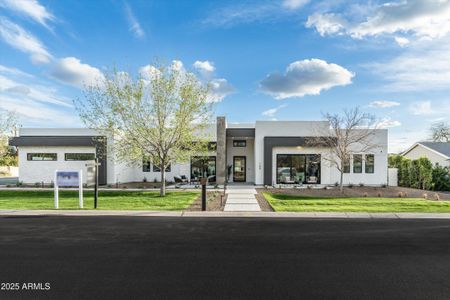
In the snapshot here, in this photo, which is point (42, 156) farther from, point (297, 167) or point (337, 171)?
point (337, 171)

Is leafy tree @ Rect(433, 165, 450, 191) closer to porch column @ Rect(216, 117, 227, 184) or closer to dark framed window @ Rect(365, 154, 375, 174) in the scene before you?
dark framed window @ Rect(365, 154, 375, 174)

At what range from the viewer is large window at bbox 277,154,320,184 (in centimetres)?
2197

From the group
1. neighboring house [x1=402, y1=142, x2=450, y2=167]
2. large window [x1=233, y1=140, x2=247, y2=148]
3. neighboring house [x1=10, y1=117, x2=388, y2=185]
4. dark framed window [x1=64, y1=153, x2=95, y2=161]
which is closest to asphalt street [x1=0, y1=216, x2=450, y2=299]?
neighboring house [x1=10, y1=117, x2=388, y2=185]

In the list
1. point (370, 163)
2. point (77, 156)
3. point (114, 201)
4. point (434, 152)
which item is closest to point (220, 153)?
point (114, 201)

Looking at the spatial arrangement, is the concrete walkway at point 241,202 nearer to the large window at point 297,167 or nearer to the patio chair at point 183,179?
the large window at point 297,167

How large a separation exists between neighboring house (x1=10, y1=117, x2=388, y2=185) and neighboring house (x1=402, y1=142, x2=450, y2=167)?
10.5 meters

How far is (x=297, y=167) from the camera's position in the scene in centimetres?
2203

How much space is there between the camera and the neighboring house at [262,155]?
2153cm

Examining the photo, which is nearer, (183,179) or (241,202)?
(241,202)

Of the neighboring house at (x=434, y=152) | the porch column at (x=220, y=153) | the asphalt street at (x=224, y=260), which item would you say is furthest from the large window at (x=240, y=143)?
the neighboring house at (x=434, y=152)

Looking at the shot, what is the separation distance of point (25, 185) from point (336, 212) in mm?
22855

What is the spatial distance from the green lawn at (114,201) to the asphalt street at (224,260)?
2969 millimetres

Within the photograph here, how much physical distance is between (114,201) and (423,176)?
23303 millimetres

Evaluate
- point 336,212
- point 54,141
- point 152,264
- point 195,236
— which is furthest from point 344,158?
point 54,141
